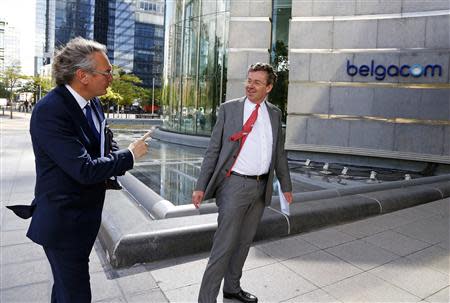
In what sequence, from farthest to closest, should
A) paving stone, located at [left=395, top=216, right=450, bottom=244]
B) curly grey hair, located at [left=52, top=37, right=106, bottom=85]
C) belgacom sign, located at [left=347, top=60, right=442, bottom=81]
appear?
belgacom sign, located at [left=347, top=60, right=442, bottom=81] → paving stone, located at [left=395, top=216, right=450, bottom=244] → curly grey hair, located at [left=52, top=37, right=106, bottom=85]

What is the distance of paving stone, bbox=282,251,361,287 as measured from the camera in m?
4.14

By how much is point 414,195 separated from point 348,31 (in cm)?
750

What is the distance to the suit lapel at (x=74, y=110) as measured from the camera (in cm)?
222

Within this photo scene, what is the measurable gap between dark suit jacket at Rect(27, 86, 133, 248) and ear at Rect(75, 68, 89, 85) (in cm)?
11

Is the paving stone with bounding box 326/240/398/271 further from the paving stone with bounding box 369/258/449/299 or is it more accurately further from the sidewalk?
the paving stone with bounding box 369/258/449/299

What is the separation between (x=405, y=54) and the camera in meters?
12.1

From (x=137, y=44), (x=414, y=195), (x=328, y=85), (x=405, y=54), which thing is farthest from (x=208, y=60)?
(x=137, y=44)

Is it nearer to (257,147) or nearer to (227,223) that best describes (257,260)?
(227,223)

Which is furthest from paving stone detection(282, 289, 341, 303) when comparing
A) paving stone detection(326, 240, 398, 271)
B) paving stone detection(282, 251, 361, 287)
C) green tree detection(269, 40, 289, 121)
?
green tree detection(269, 40, 289, 121)

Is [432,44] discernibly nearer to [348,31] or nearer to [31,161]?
[348,31]

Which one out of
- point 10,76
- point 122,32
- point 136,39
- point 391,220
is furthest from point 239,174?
point 122,32

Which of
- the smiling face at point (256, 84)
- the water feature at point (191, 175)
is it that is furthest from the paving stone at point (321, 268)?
the water feature at point (191, 175)

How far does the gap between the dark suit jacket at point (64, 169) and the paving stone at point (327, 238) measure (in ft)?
11.6

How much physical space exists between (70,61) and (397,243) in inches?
189
